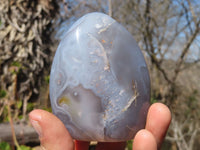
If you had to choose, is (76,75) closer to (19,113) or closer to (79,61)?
(79,61)

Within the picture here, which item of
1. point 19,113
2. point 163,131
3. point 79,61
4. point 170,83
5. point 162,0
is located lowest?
point 170,83

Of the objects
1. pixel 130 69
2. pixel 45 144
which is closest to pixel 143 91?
pixel 130 69

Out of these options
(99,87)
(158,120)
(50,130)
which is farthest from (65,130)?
(158,120)

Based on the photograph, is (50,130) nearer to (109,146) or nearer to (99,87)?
(99,87)

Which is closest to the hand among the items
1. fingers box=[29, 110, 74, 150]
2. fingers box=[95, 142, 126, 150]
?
fingers box=[29, 110, 74, 150]

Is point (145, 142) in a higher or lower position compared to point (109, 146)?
higher

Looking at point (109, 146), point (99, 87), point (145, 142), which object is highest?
point (99, 87)
